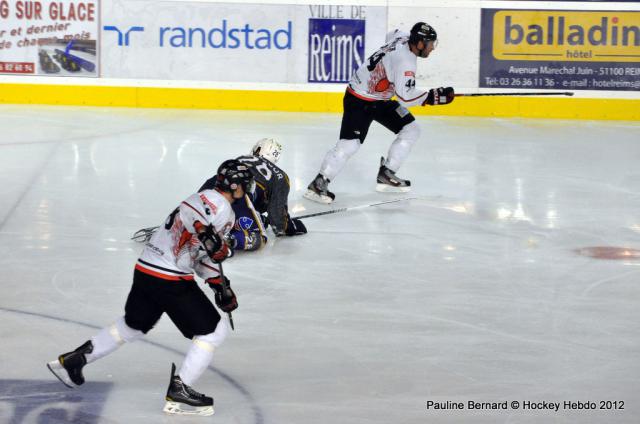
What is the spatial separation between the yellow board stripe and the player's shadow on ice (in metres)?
9.49

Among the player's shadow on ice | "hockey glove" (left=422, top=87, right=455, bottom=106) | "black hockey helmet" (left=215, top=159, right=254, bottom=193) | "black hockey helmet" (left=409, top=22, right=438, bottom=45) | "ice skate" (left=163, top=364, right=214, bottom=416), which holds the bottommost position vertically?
the player's shadow on ice

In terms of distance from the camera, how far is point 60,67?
46.5 feet

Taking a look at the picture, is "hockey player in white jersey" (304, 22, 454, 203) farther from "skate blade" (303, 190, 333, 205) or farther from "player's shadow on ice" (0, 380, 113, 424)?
"player's shadow on ice" (0, 380, 113, 424)

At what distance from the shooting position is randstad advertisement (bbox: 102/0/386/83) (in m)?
14.1

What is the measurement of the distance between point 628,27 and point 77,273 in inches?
359

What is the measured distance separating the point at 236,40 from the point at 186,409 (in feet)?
32.7

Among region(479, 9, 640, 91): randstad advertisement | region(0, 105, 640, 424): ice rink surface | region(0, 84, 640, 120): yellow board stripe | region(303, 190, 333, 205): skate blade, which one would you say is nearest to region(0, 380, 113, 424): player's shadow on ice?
region(0, 105, 640, 424): ice rink surface

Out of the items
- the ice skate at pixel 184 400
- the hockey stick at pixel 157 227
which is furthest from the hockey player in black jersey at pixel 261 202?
the ice skate at pixel 184 400

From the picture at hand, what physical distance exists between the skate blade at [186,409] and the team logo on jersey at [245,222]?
284 cm

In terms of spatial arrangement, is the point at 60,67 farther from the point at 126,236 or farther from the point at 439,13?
the point at 126,236

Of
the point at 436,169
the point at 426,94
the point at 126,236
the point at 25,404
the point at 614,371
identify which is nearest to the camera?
the point at 25,404

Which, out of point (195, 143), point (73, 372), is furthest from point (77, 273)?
point (195, 143)

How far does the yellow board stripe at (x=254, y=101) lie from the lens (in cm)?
1417

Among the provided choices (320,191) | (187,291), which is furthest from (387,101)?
(187,291)
